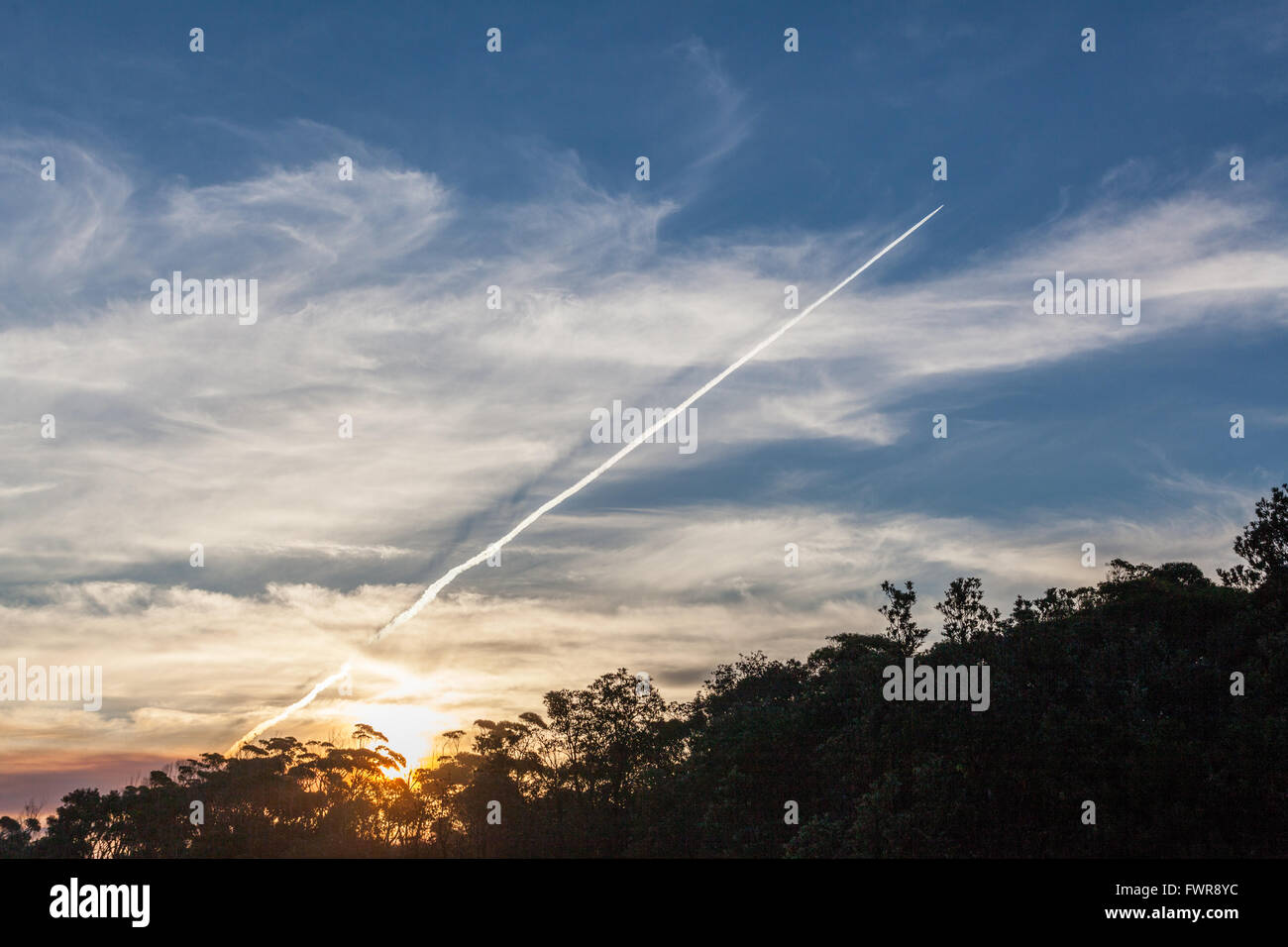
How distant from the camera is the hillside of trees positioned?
2808cm

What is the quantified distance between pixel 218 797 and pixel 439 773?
572 inches

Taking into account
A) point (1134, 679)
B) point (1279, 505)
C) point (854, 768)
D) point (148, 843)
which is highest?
point (1279, 505)

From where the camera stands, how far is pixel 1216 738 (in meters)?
28.2

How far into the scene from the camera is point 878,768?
31875mm

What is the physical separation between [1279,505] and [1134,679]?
14584 millimetres

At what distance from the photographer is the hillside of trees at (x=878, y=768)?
28078 millimetres
